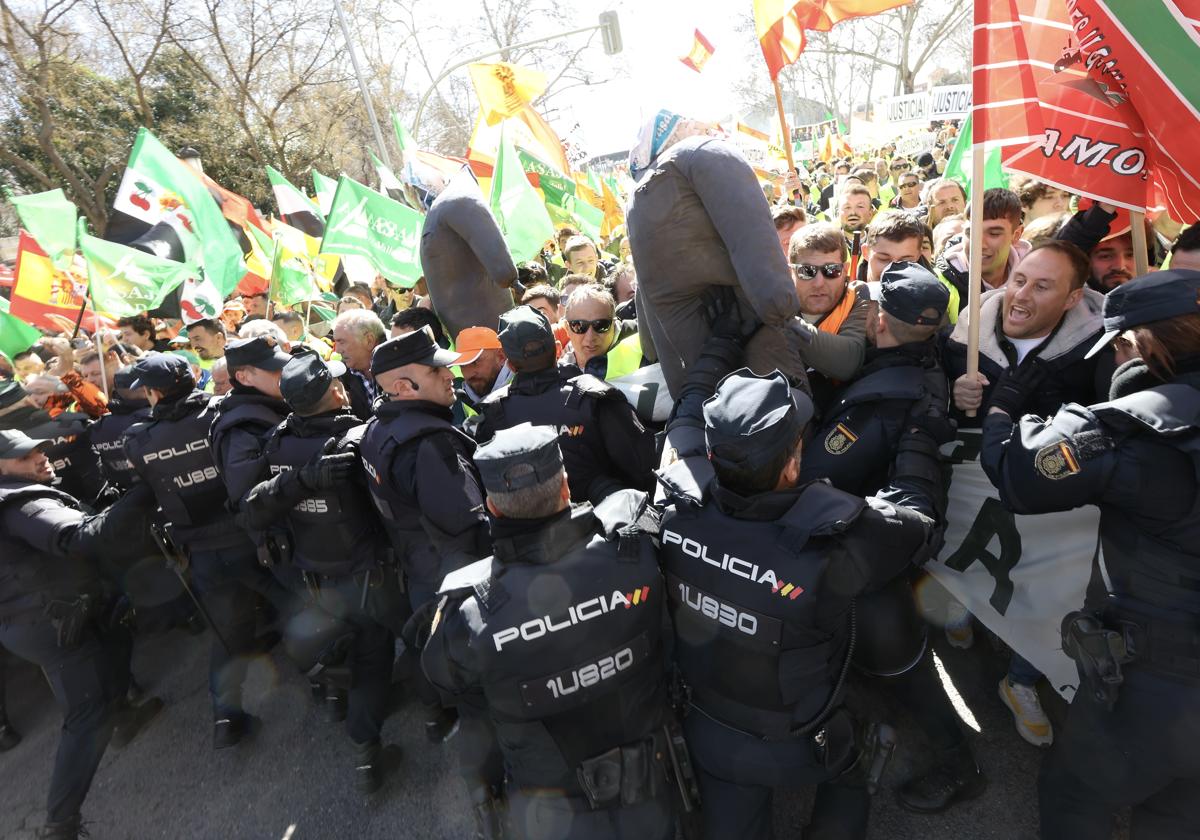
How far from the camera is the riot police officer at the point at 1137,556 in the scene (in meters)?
1.81

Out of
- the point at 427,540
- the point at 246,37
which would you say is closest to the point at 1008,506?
the point at 427,540

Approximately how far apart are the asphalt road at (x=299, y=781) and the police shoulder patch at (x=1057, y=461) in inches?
60.4

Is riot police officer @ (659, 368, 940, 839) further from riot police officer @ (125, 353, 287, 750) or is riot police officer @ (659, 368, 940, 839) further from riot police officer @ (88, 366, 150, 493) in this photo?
riot police officer @ (88, 366, 150, 493)

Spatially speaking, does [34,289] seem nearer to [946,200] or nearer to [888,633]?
[888,633]

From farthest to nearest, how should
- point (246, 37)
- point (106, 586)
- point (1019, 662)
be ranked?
1. point (246, 37)
2. point (106, 586)
3. point (1019, 662)

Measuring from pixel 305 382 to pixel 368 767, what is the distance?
1913mm

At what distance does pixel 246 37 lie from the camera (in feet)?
78.3

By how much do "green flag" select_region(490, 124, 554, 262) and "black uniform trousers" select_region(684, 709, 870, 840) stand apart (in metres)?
4.91

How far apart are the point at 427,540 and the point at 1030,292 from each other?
2770 millimetres

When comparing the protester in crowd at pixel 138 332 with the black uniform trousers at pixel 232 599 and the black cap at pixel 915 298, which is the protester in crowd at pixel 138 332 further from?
the black cap at pixel 915 298

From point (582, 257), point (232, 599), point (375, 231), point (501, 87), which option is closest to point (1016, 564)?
point (232, 599)

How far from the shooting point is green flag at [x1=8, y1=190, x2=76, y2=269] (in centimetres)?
672

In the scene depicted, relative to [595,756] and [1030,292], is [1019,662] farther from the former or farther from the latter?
[595,756]

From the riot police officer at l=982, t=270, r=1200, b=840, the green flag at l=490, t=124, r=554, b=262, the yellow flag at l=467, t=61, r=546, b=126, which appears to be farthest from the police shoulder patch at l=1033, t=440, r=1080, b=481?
the yellow flag at l=467, t=61, r=546, b=126
